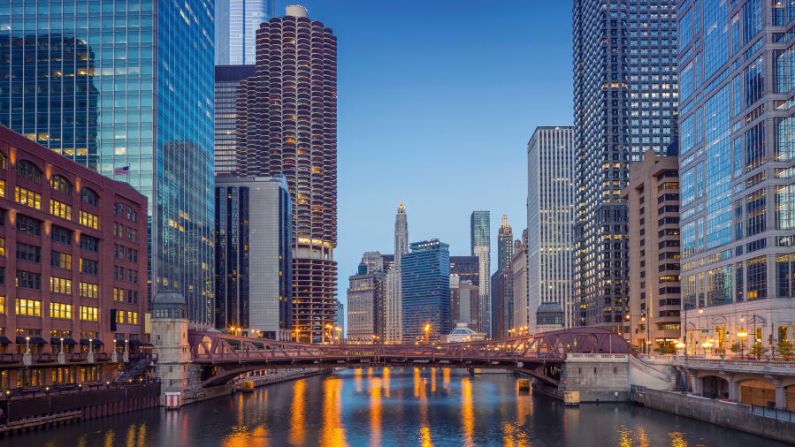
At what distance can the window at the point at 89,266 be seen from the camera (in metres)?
123

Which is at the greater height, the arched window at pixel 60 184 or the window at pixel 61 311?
the arched window at pixel 60 184

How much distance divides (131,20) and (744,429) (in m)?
134

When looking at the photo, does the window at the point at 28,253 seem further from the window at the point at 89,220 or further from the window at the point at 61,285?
the window at the point at 89,220

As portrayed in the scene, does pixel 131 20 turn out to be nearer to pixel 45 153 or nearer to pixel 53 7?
pixel 53 7

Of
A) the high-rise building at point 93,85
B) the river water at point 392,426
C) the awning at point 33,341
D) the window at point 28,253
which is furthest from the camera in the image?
the high-rise building at point 93,85

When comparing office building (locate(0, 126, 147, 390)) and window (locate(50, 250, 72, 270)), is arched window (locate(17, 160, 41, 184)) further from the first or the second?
window (locate(50, 250, 72, 270))

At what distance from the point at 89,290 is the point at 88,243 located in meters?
6.44

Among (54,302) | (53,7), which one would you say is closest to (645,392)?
(54,302)

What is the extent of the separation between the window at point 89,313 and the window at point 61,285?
4.59 metres

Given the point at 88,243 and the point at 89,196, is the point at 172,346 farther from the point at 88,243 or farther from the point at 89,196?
the point at 89,196

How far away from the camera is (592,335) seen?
138375 millimetres

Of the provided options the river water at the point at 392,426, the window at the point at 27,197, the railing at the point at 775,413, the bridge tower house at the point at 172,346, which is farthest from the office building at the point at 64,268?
the railing at the point at 775,413

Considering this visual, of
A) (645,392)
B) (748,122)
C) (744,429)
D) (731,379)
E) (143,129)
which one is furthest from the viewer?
(143,129)

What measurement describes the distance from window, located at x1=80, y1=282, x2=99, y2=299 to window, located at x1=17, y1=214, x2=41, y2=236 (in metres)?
13.2
